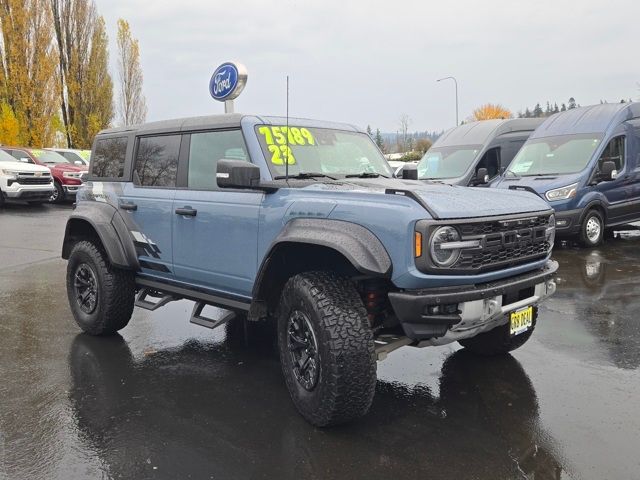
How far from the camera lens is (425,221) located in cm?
317

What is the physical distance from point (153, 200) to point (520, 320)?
121 inches

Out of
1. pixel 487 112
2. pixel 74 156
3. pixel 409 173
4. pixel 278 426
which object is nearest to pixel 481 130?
pixel 409 173

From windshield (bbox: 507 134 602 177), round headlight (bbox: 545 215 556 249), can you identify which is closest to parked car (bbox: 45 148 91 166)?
windshield (bbox: 507 134 602 177)

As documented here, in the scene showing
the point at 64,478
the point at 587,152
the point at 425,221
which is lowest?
the point at 64,478

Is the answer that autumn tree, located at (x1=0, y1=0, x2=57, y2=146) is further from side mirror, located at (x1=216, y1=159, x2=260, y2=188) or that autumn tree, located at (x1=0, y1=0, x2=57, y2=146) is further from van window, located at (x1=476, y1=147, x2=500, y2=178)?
side mirror, located at (x1=216, y1=159, x2=260, y2=188)

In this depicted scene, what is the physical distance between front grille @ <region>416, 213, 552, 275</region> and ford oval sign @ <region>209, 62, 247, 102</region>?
251 inches

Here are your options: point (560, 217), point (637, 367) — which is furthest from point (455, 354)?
point (560, 217)

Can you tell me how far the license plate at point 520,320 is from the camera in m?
3.79

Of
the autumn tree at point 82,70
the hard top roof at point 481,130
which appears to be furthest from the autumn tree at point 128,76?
the hard top roof at point 481,130

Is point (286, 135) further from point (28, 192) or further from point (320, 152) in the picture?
point (28, 192)

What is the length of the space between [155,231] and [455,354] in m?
2.76

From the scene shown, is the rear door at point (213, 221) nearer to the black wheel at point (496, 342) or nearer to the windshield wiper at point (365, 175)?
the windshield wiper at point (365, 175)

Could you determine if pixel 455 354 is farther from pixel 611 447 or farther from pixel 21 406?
pixel 21 406

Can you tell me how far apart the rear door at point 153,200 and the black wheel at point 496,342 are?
102 inches
